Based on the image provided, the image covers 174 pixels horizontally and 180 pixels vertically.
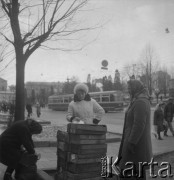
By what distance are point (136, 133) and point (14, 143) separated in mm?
2229

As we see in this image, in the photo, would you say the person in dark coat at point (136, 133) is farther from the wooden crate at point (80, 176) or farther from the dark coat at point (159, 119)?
the dark coat at point (159, 119)

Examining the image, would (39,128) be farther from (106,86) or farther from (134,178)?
(106,86)

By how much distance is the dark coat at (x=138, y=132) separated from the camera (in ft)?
16.7

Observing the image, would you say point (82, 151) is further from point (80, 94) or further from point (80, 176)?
point (80, 94)

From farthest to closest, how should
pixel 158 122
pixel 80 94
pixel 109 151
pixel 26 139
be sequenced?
pixel 158 122
pixel 109 151
pixel 26 139
pixel 80 94

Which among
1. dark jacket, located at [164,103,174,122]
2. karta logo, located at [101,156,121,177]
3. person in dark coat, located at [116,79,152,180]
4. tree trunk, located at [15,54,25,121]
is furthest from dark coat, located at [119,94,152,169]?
dark jacket, located at [164,103,174,122]

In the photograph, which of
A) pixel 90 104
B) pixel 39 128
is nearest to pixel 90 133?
pixel 90 104

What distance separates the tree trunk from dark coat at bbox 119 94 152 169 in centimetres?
707

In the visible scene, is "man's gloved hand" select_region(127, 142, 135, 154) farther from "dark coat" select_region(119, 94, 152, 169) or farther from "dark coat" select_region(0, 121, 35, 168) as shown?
"dark coat" select_region(0, 121, 35, 168)

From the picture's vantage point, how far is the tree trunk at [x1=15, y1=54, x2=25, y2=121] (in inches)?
463

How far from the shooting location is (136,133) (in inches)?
199

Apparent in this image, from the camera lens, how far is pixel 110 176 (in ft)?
19.9

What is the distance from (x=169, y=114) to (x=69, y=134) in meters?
10.7

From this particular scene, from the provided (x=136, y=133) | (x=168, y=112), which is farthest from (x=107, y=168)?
(x=168, y=112)
